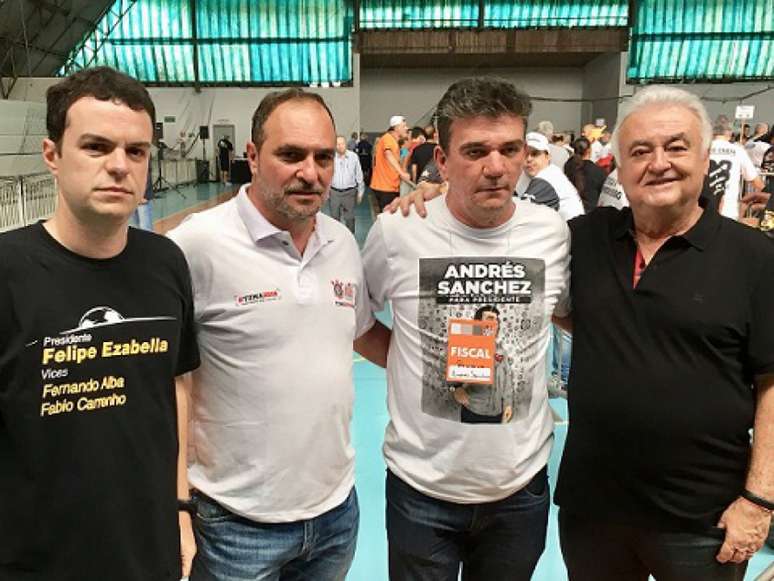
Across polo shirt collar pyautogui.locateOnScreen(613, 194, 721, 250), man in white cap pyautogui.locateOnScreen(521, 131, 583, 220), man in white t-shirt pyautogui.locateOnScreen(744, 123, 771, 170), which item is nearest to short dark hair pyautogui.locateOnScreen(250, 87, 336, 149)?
polo shirt collar pyautogui.locateOnScreen(613, 194, 721, 250)

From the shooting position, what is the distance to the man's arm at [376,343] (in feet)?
7.51

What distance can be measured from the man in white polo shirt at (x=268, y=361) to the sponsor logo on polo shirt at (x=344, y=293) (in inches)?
0.7

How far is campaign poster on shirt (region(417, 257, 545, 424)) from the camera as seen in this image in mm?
1898

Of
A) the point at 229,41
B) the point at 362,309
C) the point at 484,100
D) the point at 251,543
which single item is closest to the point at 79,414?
the point at 251,543

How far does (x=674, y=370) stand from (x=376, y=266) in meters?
0.92

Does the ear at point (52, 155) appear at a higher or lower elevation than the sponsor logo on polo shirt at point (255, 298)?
higher

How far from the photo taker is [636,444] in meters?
1.87

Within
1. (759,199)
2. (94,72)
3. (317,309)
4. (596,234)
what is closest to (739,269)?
(596,234)

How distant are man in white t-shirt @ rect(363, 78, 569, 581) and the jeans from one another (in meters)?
0.14

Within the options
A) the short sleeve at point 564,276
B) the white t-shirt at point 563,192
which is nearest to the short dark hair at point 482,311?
the short sleeve at point 564,276

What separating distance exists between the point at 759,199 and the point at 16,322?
8.70 m

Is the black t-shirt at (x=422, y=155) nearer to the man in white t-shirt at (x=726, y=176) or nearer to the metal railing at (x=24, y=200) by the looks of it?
the man in white t-shirt at (x=726, y=176)

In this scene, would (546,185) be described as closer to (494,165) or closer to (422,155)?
(494,165)

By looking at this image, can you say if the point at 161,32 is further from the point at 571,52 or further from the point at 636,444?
the point at 636,444
